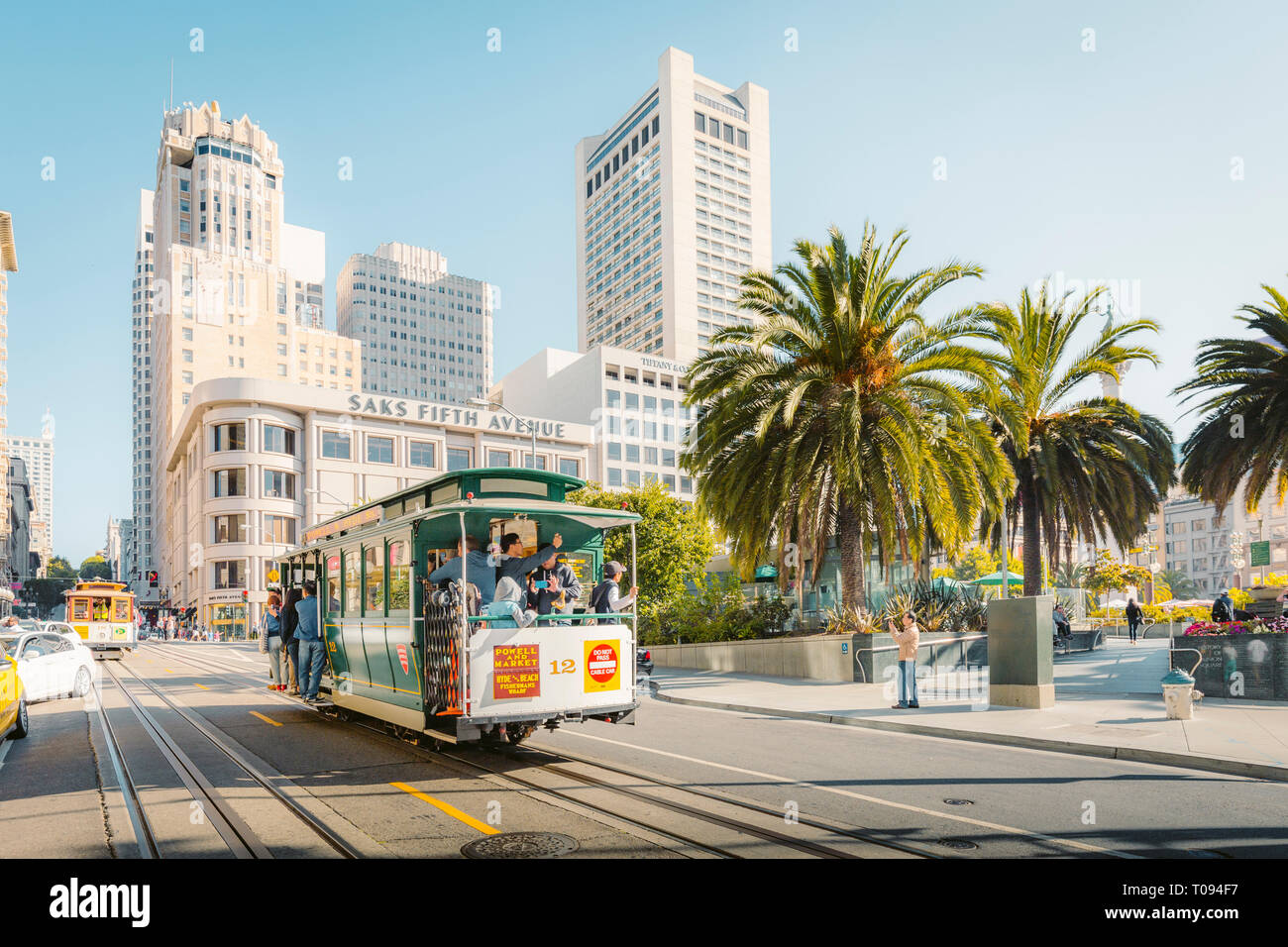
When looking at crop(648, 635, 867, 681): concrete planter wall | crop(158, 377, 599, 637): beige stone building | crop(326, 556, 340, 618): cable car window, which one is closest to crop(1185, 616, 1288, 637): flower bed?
crop(648, 635, 867, 681): concrete planter wall

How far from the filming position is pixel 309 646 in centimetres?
1401

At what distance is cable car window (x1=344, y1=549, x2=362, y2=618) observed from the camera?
39.4 feet

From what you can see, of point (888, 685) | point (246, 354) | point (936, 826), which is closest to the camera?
point (936, 826)

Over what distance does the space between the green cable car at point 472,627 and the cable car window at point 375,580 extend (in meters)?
0.01

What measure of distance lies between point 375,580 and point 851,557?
1319 cm

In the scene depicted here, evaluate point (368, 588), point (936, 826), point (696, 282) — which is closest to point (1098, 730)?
point (936, 826)

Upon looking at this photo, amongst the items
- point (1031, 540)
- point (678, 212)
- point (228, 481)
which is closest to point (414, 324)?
point (678, 212)

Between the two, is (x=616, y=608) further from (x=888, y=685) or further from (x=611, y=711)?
(x=888, y=685)

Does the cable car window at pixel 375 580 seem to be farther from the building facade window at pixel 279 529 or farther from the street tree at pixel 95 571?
the street tree at pixel 95 571

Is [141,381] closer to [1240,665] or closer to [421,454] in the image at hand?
[421,454]

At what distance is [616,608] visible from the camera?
10492 millimetres

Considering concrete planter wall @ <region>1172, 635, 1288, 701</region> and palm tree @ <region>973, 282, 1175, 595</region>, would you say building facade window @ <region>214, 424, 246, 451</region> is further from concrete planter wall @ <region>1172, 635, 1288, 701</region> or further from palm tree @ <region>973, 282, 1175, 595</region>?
concrete planter wall @ <region>1172, 635, 1288, 701</region>

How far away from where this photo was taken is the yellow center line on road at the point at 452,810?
6.93 metres
